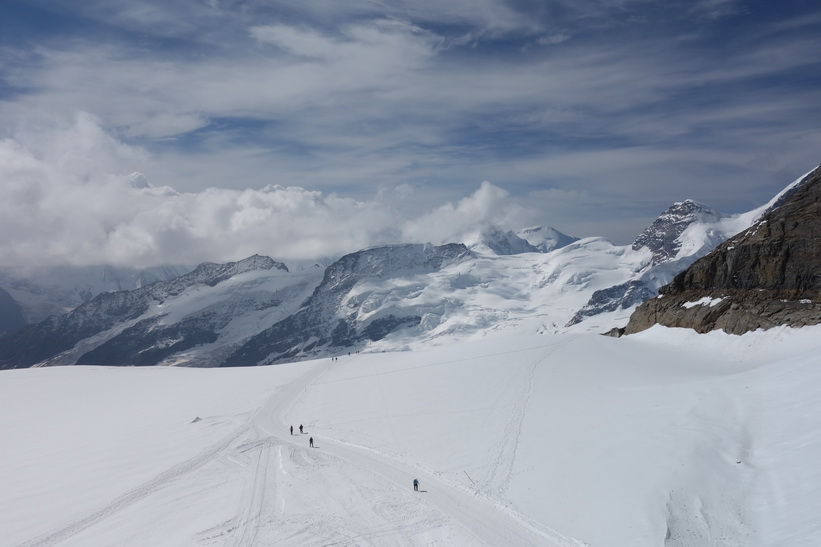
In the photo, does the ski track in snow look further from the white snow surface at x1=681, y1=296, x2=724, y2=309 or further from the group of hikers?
the white snow surface at x1=681, y1=296, x2=724, y2=309

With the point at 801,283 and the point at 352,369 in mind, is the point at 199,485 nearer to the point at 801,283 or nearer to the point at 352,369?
the point at 352,369

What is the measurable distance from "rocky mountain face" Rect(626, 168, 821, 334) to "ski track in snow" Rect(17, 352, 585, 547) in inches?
1207

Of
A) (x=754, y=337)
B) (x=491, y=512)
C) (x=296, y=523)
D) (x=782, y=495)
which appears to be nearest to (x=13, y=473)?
(x=296, y=523)

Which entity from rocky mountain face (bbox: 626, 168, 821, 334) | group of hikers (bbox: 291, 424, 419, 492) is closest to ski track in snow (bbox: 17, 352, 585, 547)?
group of hikers (bbox: 291, 424, 419, 492)

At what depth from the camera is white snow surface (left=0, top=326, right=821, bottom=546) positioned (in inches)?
1019

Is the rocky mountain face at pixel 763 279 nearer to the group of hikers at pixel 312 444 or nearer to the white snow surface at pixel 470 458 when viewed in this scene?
the white snow surface at pixel 470 458

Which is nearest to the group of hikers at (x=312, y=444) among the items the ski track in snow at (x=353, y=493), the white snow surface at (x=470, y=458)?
the white snow surface at (x=470, y=458)

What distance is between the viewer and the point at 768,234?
6238 cm

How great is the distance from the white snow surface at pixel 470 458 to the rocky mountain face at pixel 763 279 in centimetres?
295

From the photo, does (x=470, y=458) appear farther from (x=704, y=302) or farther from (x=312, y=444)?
(x=704, y=302)

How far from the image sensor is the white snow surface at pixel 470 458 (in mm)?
25875

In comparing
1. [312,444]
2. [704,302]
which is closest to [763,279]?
[704,302]

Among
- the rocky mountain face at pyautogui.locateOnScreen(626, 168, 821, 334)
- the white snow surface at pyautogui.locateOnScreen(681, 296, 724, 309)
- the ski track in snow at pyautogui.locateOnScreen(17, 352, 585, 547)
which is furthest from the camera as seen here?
the white snow surface at pyautogui.locateOnScreen(681, 296, 724, 309)

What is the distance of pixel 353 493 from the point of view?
31469 millimetres
